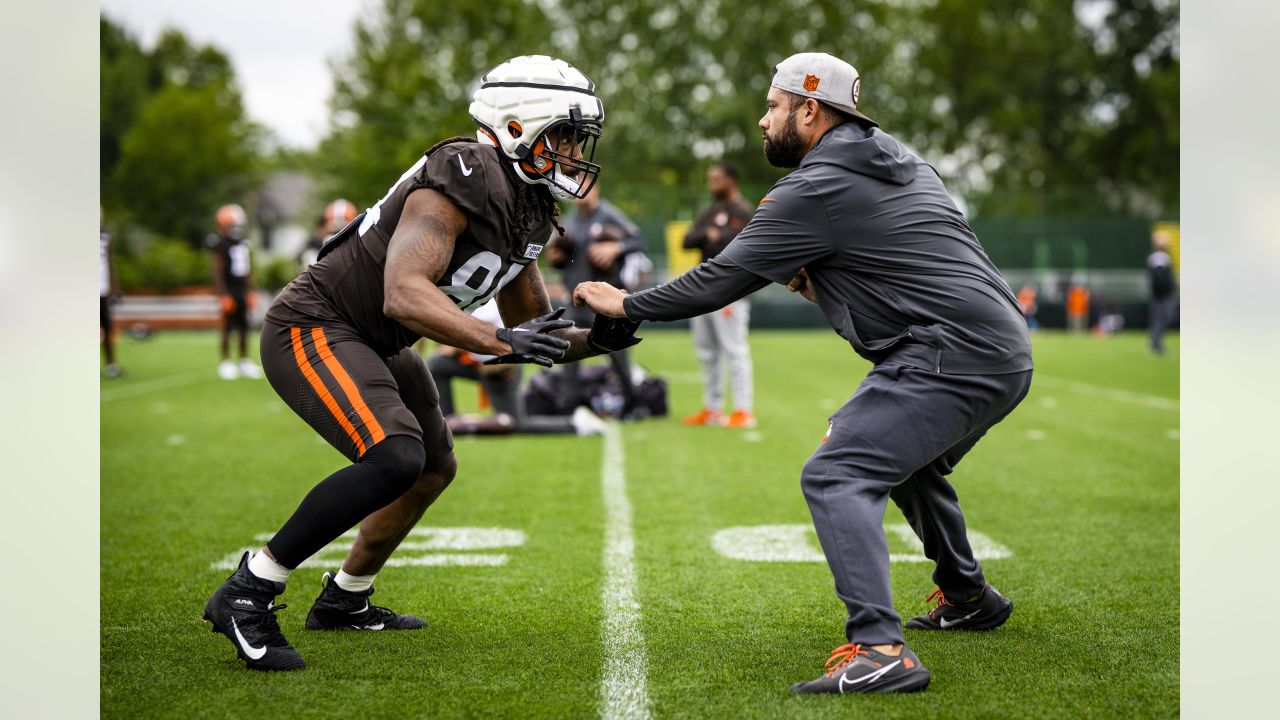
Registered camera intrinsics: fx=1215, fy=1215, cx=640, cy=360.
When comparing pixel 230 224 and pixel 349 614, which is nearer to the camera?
pixel 349 614

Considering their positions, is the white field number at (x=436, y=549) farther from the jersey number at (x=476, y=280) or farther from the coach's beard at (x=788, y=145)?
the coach's beard at (x=788, y=145)

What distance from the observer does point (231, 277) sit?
16.5 m

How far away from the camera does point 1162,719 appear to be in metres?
3.36

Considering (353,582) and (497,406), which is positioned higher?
(353,582)

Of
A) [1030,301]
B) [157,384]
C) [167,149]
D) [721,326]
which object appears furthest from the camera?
[167,149]

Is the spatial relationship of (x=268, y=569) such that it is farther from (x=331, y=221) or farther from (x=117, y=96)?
(x=117, y=96)

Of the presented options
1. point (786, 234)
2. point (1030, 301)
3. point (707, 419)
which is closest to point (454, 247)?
point (786, 234)

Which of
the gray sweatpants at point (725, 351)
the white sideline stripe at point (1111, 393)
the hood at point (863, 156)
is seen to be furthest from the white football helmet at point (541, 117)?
the white sideline stripe at point (1111, 393)

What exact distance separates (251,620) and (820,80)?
247 centimetres

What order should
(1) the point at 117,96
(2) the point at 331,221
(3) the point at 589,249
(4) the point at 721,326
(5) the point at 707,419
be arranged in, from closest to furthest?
(3) the point at 589,249, (4) the point at 721,326, (5) the point at 707,419, (2) the point at 331,221, (1) the point at 117,96

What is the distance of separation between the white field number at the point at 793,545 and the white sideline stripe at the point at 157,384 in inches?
390
